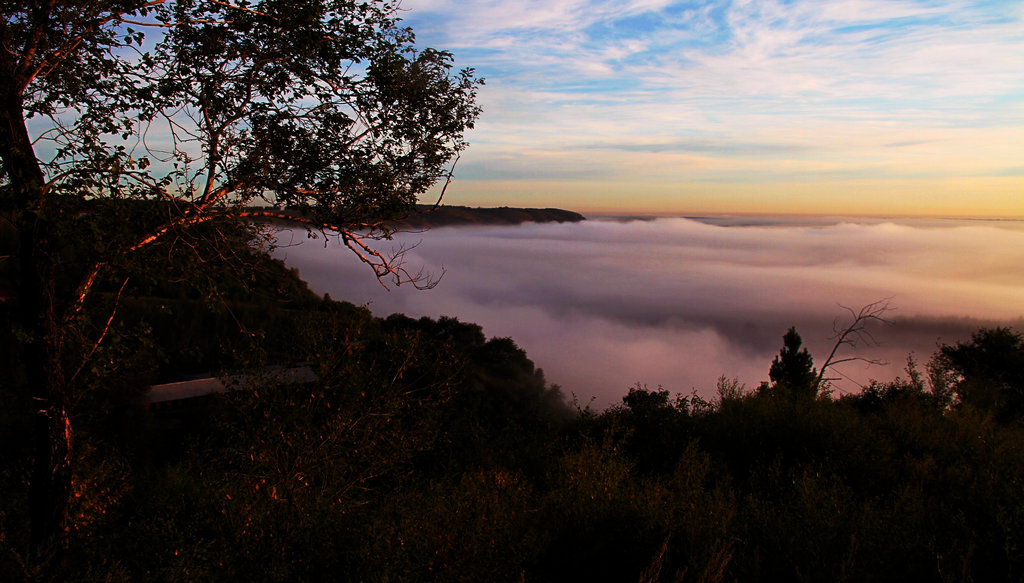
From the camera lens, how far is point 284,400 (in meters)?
6.92

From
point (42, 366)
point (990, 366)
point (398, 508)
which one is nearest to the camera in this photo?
point (42, 366)

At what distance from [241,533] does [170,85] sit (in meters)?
5.03

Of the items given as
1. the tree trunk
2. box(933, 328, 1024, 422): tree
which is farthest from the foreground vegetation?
box(933, 328, 1024, 422): tree

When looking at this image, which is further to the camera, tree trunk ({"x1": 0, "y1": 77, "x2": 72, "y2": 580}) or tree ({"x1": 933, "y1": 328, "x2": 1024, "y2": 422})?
tree ({"x1": 933, "y1": 328, "x2": 1024, "y2": 422})

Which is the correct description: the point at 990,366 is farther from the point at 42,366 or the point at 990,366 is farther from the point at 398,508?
the point at 42,366

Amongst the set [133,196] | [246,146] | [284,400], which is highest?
[246,146]

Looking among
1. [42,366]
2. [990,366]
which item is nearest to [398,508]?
[42,366]

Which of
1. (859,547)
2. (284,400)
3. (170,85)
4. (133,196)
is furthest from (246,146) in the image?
(859,547)

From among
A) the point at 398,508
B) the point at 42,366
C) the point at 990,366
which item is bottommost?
the point at 990,366

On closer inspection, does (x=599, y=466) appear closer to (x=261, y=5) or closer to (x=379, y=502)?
(x=379, y=502)

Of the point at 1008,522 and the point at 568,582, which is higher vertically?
the point at 1008,522

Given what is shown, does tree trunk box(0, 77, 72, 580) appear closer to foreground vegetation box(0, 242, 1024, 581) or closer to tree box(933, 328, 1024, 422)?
foreground vegetation box(0, 242, 1024, 581)

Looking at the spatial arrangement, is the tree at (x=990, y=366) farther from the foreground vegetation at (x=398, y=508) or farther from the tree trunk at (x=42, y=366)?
the tree trunk at (x=42, y=366)

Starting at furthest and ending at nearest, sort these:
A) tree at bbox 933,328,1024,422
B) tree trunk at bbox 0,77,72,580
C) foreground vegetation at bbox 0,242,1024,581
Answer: tree at bbox 933,328,1024,422, foreground vegetation at bbox 0,242,1024,581, tree trunk at bbox 0,77,72,580
